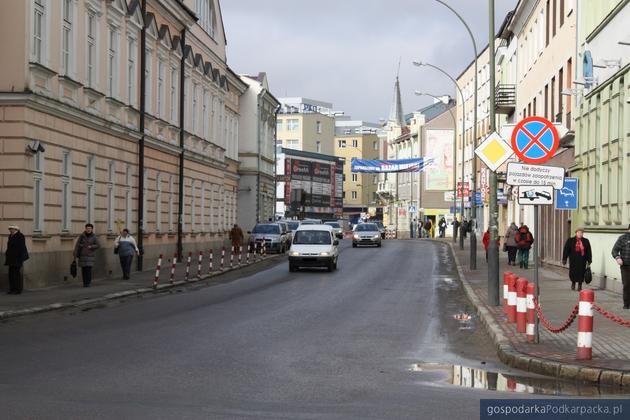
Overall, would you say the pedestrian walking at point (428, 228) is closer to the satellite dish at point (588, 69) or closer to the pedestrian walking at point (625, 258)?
the satellite dish at point (588, 69)

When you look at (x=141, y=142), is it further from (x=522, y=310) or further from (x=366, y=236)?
(x=366, y=236)

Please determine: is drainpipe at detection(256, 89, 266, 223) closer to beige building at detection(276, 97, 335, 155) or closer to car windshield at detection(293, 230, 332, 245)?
car windshield at detection(293, 230, 332, 245)

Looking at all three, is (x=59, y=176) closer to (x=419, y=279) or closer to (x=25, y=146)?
(x=25, y=146)

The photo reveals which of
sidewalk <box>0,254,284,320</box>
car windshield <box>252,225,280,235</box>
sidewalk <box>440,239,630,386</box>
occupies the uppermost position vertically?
car windshield <box>252,225,280,235</box>

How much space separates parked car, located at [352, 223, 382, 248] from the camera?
61.8m

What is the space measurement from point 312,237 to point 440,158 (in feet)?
193

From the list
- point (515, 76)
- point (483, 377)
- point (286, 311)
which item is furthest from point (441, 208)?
point (483, 377)

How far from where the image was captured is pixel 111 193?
105 ft

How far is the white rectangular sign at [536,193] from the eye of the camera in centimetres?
1356

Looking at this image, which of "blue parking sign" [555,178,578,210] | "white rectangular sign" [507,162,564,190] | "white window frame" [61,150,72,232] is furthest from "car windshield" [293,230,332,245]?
"white rectangular sign" [507,162,564,190]

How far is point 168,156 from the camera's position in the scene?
133 ft

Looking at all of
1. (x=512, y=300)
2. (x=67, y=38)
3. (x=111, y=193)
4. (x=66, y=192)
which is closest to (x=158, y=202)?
(x=111, y=193)

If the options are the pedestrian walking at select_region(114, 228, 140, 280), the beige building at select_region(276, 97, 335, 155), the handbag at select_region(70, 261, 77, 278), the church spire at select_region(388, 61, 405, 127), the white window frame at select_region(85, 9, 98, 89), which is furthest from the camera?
the beige building at select_region(276, 97, 335, 155)

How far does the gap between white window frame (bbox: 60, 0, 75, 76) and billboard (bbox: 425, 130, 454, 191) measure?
70.2 metres
